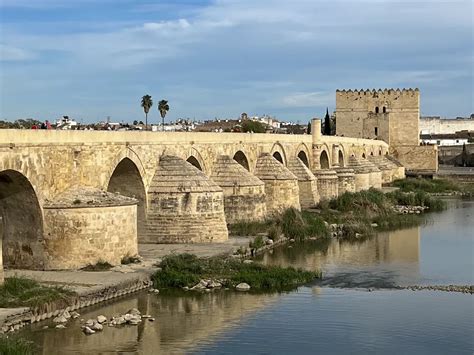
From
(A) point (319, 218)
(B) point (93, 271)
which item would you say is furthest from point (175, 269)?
(A) point (319, 218)

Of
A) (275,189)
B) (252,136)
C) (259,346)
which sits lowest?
(259,346)

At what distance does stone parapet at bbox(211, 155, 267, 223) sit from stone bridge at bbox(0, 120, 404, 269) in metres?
0.03

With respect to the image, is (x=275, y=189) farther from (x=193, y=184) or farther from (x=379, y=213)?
(x=193, y=184)

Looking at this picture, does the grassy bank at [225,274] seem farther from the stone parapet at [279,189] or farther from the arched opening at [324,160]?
the arched opening at [324,160]

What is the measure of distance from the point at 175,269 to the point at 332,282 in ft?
8.88

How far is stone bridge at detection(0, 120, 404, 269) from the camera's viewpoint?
46.3ft

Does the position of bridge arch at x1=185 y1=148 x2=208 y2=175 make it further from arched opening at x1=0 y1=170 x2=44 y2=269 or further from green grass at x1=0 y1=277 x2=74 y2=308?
green grass at x1=0 y1=277 x2=74 y2=308

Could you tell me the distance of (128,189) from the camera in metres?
18.2

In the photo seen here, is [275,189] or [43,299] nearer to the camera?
[43,299]

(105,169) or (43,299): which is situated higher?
(105,169)

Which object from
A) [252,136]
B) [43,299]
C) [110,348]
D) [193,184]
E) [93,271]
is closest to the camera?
[110,348]

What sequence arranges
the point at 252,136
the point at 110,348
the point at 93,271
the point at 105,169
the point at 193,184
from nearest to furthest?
1. the point at 110,348
2. the point at 93,271
3. the point at 105,169
4. the point at 193,184
5. the point at 252,136

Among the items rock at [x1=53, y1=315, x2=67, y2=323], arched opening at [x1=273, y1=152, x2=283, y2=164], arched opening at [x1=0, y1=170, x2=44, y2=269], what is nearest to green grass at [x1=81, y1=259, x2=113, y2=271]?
arched opening at [x1=0, y1=170, x2=44, y2=269]

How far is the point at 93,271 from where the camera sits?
13992 mm
